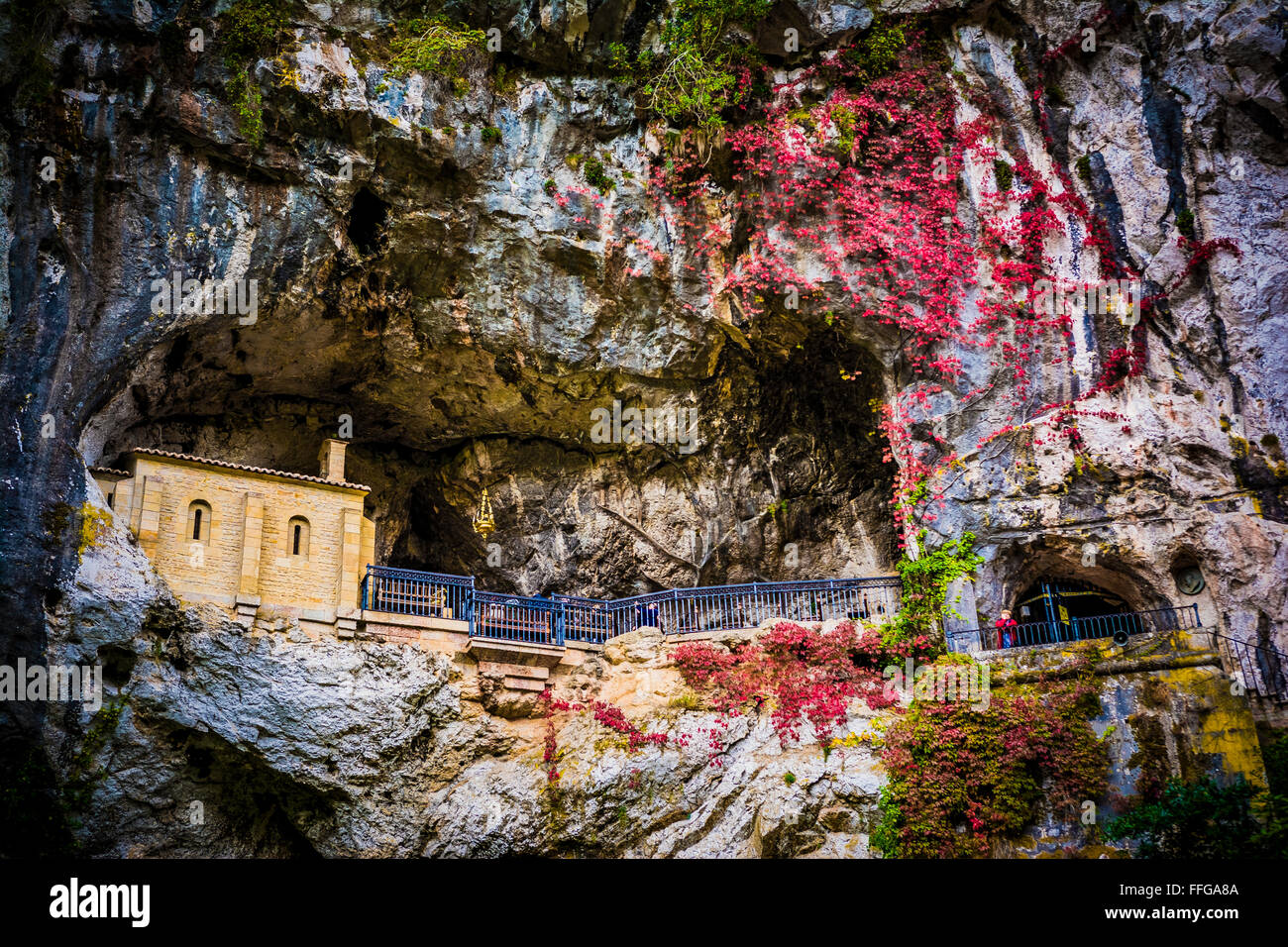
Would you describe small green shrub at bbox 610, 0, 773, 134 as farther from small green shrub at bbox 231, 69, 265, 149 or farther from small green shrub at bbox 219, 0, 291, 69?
small green shrub at bbox 231, 69, 265, 149

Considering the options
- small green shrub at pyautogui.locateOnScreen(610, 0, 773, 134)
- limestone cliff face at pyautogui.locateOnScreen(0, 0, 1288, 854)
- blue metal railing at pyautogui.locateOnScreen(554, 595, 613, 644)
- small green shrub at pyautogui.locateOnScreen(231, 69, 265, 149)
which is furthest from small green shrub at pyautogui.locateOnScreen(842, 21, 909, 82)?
blue metal railing at pyautogui.locateOnScreen(554, 595, 613, 644)

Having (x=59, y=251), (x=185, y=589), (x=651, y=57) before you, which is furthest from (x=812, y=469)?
(x=59, y=251)

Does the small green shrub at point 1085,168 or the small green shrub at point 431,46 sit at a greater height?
the small green shrub at point 431,46

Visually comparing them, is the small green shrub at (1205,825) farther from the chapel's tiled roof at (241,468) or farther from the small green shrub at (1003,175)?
the chapel's tiled roof at (241,468)

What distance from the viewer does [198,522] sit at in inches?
795

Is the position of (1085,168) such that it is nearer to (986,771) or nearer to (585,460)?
(585,460)

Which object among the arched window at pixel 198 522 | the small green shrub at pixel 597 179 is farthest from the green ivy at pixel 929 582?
the arched window at pixel 198 522

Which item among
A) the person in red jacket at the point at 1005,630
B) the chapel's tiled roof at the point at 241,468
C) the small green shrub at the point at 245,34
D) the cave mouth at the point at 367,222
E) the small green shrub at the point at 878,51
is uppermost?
the small green shrub at the point at 878,51

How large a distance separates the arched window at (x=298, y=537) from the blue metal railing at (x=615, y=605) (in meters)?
1.18

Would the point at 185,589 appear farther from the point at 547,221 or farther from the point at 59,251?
the point at 547,221

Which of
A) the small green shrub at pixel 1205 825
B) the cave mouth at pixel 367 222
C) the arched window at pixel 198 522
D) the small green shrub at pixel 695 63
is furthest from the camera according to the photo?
the small green shrub at pixel 695 63

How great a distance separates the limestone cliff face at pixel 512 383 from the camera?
1819cm

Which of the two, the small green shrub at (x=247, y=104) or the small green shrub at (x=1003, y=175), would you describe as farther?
the small green shrub at (x=1003, y=175)

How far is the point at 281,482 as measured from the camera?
21.1m
